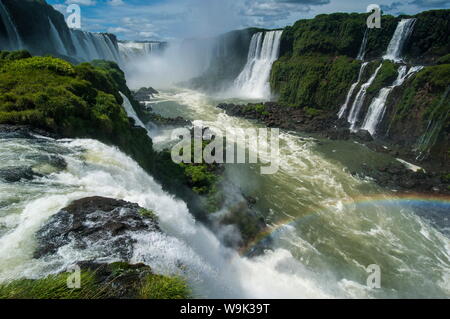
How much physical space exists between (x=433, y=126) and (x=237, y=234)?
71.5ft

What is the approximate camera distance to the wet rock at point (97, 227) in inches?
207

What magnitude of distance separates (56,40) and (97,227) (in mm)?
56902

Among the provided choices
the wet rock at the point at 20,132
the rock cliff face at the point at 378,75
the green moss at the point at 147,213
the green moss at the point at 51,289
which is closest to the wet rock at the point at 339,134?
the rock cliff face at the point at 378,75

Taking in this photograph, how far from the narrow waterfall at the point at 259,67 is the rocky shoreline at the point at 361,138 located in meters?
10.3

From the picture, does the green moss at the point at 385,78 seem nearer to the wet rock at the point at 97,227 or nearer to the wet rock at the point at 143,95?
the wet rock at the point at 97,227

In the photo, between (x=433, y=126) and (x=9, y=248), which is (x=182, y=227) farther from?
(x=433, y=126)

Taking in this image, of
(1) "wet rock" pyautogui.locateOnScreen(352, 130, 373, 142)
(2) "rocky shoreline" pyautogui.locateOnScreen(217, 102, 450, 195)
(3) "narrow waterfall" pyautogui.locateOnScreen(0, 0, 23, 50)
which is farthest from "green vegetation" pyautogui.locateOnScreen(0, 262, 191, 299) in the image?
(3) "narrow waterfall" pyautogui.locateOnScreen(0, 0, 23, 50)

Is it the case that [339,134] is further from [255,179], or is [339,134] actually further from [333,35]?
[333,35]

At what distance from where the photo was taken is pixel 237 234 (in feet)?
41.9

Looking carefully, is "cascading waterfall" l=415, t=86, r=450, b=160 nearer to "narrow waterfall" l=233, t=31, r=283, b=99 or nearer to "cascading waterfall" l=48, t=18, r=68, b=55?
"narrow waterfall" l=233, t=31, r=283, b=99

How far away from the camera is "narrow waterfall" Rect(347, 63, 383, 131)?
31.3m

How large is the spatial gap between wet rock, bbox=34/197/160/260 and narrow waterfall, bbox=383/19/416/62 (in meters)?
40.3
